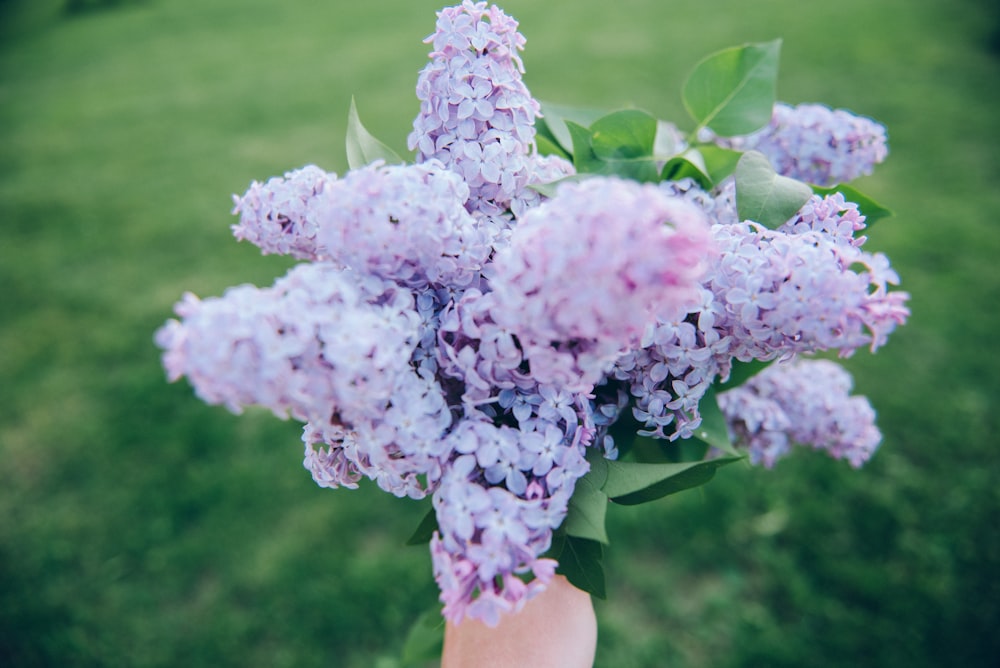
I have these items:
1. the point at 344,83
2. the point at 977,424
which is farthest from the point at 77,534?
the point at 344,83

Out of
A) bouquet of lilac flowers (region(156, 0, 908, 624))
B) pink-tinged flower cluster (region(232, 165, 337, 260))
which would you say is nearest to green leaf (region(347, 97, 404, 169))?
bouquet of lilac flowers (region(156, 0, 908, 624))

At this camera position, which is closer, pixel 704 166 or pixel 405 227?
pixel 405 227

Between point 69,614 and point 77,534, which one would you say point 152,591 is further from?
point 77,534

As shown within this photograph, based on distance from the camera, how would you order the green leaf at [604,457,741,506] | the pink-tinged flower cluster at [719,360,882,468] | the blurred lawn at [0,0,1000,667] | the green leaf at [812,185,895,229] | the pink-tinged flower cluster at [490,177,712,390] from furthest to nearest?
the blurred lawn at [0,0,1000,667], the pink-tinged flower cluster at [719,360,882,468], the green leaf at [812,185,895,229], the green leaf at [604,457,741,506], the pink-tinged flower cluster at [490,177,712,390]

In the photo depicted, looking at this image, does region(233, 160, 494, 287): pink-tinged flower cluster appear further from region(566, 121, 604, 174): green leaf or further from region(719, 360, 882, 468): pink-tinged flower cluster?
region(719, 360, 882, 468): pink-tinged flower cluster

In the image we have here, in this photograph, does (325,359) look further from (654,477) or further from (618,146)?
(618,146)

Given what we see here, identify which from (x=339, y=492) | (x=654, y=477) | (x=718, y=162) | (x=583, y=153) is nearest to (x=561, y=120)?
(x=583, y=153)

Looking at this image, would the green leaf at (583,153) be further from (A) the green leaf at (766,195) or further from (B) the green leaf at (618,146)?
(A) the green leaf at (766,195)

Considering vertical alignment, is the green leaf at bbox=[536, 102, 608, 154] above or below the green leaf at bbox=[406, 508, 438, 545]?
above
